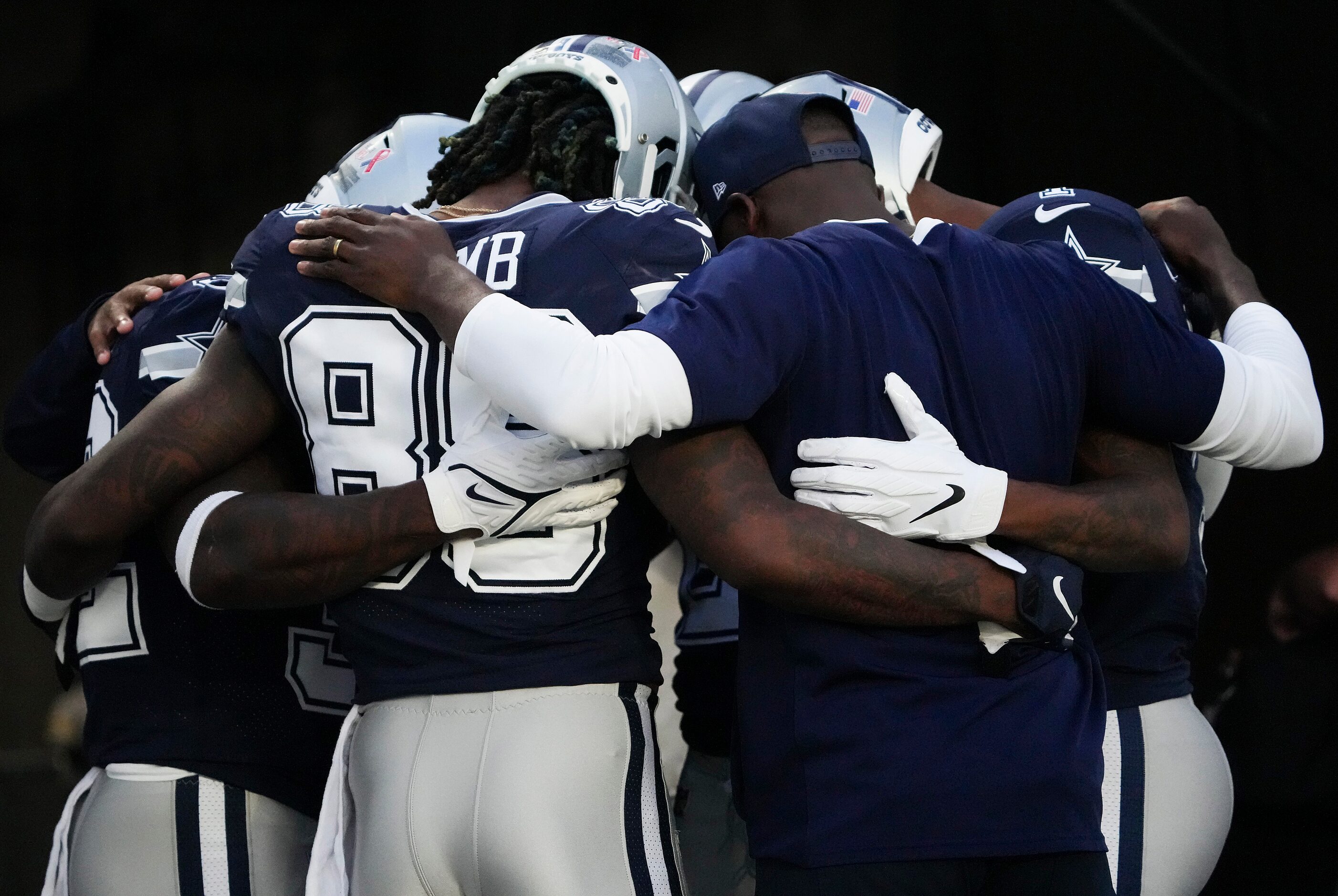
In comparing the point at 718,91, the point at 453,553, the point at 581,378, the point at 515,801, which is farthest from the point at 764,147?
the point at 718,91

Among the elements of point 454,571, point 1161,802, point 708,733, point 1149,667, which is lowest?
point 708,733

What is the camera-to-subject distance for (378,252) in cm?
161

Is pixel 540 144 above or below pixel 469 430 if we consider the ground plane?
above

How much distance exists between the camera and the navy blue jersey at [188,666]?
1.89 m

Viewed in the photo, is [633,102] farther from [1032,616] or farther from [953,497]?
[1032,616]

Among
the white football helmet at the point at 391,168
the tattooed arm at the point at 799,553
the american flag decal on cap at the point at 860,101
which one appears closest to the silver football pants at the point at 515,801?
the tattooed arm at the point at 799,553

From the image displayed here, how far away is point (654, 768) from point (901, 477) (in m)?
0.48

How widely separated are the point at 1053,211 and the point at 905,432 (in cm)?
63

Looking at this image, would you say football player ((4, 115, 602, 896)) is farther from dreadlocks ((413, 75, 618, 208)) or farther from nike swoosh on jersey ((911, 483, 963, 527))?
nike swoosh on jersey ((911, 483, 963, 527))

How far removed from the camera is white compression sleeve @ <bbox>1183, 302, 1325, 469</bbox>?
164 cm

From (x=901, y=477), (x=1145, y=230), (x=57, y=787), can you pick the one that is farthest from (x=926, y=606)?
(x=57, y=787)

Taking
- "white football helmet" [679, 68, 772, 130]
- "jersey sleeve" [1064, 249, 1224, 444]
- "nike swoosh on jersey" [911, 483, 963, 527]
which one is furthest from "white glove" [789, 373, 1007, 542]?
"white football helmet" [679, 68, 772, 130]

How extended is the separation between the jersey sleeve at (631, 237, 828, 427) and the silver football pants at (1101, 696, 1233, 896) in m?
0.82

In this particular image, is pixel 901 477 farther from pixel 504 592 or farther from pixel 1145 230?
pixel 1145 230
